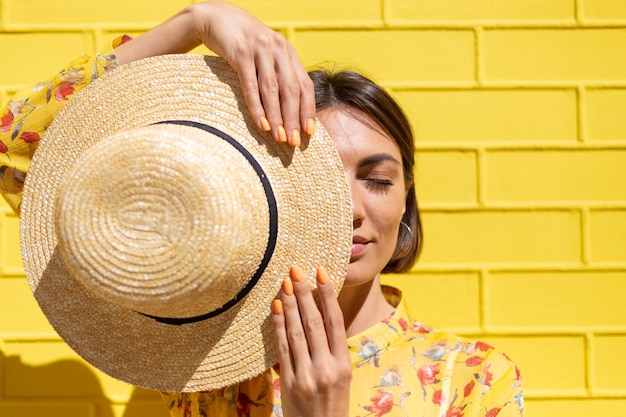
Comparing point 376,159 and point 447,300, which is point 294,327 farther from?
point 447,300

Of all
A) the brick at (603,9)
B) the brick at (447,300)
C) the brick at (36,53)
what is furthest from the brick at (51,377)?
the brick at (603,9)

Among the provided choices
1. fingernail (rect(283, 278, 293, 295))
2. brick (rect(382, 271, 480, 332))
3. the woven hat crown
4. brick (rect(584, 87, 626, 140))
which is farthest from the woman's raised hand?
brick (rect(584, 87, 626, 140))

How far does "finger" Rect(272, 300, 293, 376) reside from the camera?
159 cm

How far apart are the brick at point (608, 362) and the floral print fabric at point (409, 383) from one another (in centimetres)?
76

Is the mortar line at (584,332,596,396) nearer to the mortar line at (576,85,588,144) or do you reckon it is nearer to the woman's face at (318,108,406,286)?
the mortar line at (576,85,588,144)

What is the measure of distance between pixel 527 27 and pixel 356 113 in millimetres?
882

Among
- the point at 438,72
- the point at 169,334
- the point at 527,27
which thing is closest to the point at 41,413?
the point at 169,334

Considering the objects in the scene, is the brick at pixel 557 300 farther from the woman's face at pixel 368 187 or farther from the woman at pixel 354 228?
the woman's face at pixel 368 187

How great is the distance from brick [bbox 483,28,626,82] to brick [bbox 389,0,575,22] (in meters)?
0.05

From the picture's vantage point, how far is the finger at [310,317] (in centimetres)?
158

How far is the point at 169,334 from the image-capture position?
168 cm

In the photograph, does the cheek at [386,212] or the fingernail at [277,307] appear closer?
the fingernail at [277,307]

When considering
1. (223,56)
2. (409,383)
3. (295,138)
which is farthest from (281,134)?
(409,383)

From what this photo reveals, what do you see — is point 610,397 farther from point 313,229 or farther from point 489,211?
point 313,229
